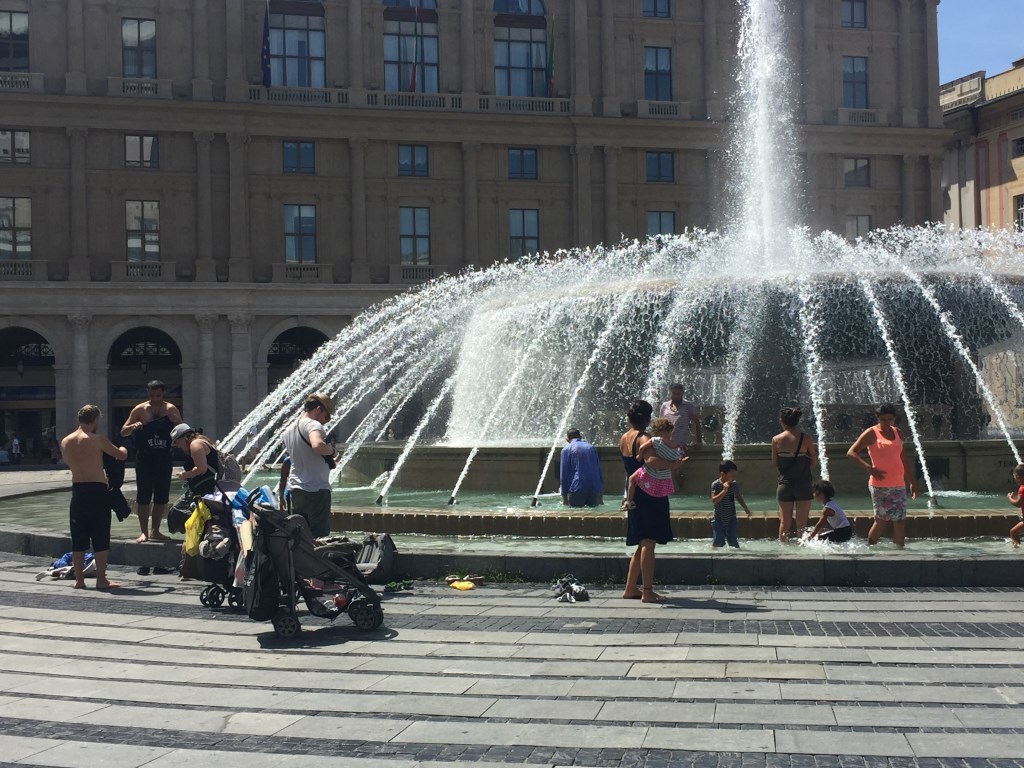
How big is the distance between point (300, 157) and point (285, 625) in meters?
44.0

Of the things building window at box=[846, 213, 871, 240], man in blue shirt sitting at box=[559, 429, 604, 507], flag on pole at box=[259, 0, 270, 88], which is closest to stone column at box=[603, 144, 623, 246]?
building window at box=[846, 213, 871, 240]

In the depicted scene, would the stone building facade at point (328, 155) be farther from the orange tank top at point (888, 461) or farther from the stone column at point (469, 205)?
the orange tank top at point (888, 461)

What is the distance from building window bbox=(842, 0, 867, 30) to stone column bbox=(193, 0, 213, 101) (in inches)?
1133

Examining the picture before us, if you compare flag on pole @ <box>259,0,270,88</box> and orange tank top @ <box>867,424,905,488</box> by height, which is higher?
flag on pole @ <box>259,0,270,88</box>

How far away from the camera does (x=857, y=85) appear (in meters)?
56.2

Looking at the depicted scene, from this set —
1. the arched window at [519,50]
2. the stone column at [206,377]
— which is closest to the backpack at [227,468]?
the stone column at [206,377]

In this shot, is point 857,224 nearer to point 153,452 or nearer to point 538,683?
point 153,452

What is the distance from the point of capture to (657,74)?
54062 mm

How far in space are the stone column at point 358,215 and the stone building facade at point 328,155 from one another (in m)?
0.09

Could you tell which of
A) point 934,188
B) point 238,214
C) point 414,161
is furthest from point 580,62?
point 934,188

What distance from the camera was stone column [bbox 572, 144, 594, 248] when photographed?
171 ft

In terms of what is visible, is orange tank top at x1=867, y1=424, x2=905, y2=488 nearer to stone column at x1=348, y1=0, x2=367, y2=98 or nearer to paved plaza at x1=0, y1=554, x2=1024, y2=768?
paved plaza at x1=0, y1=554, x2=1024, y2=768

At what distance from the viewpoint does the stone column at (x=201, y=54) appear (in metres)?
48.7

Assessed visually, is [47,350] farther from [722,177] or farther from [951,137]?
[951,137]
